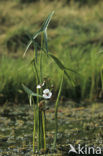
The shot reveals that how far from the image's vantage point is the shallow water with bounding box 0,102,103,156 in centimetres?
282

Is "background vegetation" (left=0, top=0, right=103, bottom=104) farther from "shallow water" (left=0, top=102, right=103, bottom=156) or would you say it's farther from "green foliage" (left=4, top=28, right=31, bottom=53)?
"shallow water" (left=0, top=102, right=103, bottom=156)

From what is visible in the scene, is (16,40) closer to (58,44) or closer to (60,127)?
(58,44)

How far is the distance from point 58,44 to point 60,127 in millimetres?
4412

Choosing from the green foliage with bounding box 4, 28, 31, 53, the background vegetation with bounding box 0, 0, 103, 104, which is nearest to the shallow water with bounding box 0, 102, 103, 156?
the background vegetation with bounding box 0, 0, 103, 104

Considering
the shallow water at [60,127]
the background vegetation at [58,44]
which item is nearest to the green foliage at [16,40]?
the background vegetation at [58,44]

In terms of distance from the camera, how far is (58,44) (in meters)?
7.61

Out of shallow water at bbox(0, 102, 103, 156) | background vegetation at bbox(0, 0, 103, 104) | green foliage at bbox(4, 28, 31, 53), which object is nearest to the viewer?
shallow water at bbox(0, 102, 103, 156)

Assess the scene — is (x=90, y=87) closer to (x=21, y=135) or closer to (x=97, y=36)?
(x=21, y=135)

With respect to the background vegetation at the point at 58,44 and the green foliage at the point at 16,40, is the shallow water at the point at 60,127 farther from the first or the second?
the green foliage at the point at 16,40

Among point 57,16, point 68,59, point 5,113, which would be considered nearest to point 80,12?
point 57,16

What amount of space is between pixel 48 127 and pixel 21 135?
1.08 ft

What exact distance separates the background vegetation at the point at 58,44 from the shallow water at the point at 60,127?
1.01 ft

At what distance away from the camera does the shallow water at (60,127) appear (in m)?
2.82

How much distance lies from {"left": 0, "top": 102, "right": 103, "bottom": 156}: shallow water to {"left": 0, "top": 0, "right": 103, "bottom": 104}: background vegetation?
31 centimetres
